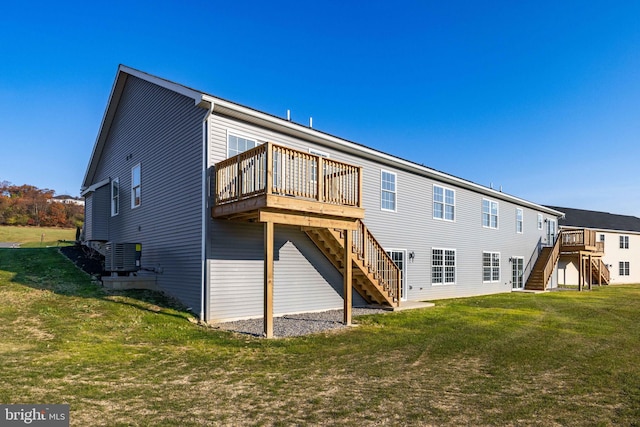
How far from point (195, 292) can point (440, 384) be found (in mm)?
7120

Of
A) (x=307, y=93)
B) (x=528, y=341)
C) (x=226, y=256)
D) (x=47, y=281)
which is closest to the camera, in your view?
(x=528, y=341)

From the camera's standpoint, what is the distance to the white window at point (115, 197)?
642 inches

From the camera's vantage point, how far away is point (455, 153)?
28.2m

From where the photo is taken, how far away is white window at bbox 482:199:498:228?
21.8 m

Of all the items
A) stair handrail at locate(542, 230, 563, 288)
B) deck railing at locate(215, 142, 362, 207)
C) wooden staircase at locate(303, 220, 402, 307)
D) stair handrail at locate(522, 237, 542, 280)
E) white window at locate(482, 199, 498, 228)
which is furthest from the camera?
stair handrail at locate(522, 237, 542, 280)

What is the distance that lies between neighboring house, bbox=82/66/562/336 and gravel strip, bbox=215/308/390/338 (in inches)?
14.1

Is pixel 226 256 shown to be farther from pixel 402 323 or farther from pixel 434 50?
pixel 434 50

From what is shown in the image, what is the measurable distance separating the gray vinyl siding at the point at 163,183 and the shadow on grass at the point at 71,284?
503 mm

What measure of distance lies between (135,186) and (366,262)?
29.9ft

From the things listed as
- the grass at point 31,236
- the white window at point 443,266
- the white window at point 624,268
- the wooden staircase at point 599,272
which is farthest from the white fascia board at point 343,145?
the grass at point 31,236

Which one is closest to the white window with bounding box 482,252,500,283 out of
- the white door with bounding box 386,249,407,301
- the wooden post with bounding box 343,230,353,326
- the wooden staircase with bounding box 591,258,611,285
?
the white door with bounding box 386,249,407,301

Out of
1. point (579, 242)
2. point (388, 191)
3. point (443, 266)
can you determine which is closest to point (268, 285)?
point (388, 191)

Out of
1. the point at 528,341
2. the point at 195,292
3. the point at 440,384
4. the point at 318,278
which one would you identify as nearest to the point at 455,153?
the point at 318,278

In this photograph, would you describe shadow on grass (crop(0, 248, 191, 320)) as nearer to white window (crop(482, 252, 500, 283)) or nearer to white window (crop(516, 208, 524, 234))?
white window (crop(482, 252, 500, 283))
